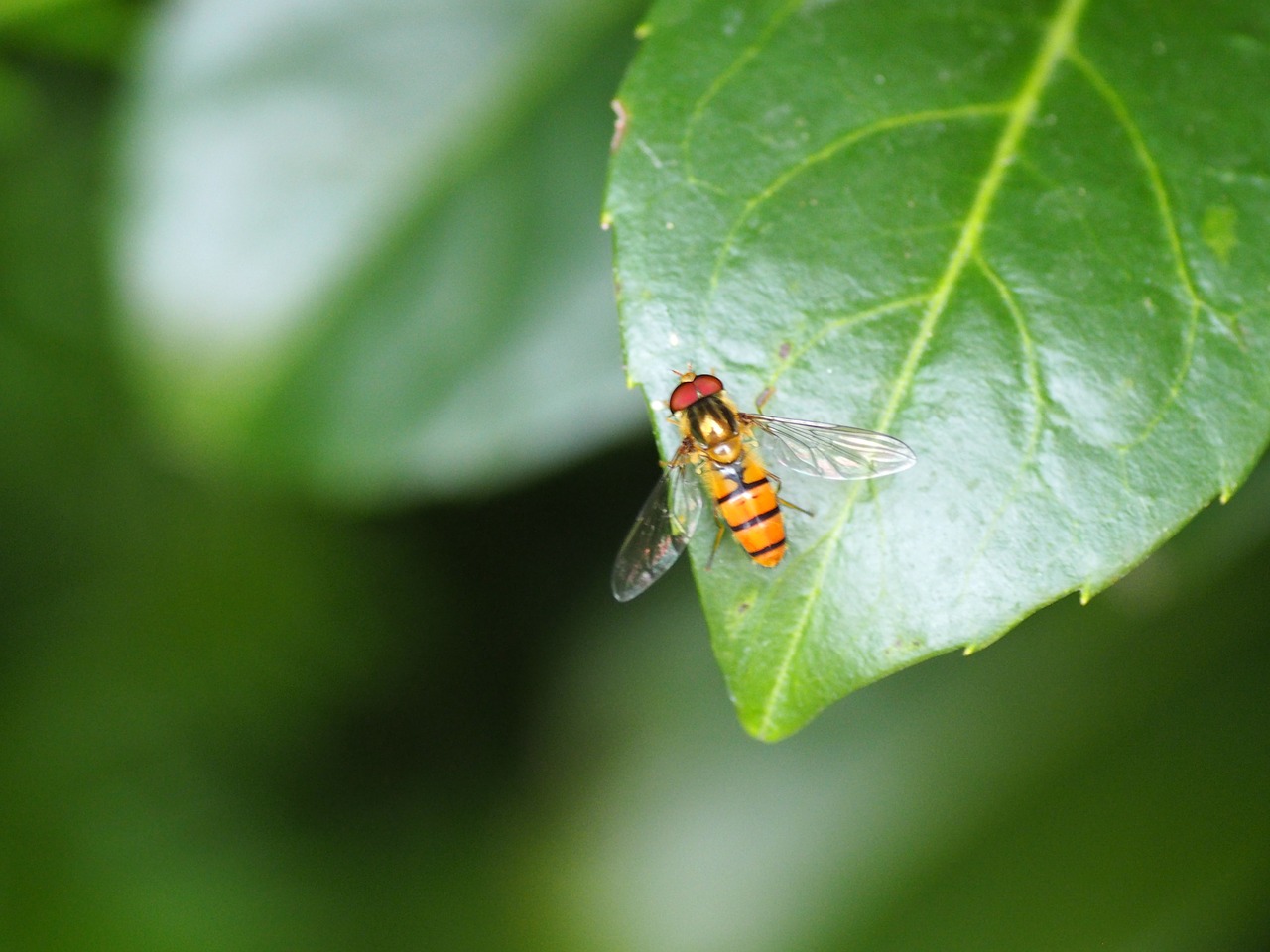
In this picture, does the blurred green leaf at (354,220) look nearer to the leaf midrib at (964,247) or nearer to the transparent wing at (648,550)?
the transparent wing at (648,550)

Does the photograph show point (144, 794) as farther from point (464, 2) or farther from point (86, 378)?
point (464, 2)

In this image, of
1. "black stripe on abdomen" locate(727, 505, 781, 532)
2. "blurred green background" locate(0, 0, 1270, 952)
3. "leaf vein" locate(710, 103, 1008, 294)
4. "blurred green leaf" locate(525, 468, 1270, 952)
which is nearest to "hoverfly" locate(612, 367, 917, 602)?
"black stripe on abdomen" locate(727, 505, 781, 532)

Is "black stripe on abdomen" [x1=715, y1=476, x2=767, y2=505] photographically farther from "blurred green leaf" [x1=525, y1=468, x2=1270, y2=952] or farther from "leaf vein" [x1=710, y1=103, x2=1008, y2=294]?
"blurred green leaf" [x1=525, y1=468, x2=1270, y2=952]

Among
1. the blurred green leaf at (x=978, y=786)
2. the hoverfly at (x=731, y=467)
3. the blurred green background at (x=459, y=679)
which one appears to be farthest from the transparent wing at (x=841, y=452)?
the blurred green leaf at (x=978, y=786)

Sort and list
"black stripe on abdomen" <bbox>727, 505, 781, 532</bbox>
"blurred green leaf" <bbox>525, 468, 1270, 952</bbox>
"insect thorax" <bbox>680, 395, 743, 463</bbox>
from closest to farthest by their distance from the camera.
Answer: "black stripe on abdomen" <bbox>727, 505, 781, 532</bbox> < "insect thorax" <bbox>680, 395, 743, 463</bbox> < "blurred green leaf" <bbox>525, 468, 1270, 952</bbox>

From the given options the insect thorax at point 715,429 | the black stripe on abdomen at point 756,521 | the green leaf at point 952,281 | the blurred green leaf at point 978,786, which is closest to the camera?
the green leaf at point 952,281

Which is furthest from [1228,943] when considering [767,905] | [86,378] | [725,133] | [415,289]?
[86,378]

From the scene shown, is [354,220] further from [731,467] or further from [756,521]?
[756,521]

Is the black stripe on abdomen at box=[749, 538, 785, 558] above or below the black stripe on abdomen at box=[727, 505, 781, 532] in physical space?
below
